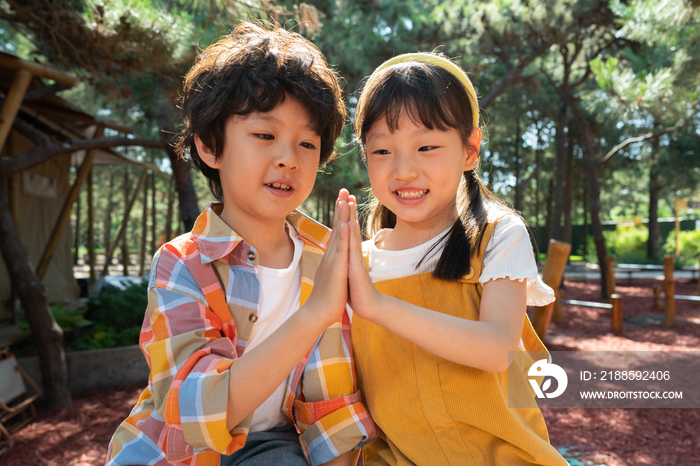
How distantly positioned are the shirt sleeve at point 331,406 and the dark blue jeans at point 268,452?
6 centimetres

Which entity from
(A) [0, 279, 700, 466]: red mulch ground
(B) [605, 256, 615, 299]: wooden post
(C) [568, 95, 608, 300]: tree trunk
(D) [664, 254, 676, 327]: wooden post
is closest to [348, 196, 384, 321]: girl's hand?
(A) [0, 279, 700, 466]: red mulch ground

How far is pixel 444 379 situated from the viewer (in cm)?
156

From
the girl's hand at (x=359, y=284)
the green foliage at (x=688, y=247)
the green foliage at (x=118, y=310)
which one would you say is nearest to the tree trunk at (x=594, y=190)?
the green foliage at (x=118, y=310)

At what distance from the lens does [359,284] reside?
50.5 inches

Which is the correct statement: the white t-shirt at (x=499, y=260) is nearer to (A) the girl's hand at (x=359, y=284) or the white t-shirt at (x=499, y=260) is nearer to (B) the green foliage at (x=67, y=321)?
(A) the girl's hand at (x=359, y=284)

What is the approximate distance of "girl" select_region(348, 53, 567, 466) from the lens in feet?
4.79

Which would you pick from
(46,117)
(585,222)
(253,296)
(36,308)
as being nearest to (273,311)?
(253,296)

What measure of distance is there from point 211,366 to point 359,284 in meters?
0.43

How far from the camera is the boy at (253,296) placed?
1.21 meters

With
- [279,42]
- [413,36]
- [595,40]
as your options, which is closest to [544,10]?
[413,36]

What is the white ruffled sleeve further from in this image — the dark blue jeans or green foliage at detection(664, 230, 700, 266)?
green foliage at detection(664, 230, 700, 266)

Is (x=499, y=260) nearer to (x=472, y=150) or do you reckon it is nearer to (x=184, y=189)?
(x=472, y=150)

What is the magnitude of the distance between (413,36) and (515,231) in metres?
7.61

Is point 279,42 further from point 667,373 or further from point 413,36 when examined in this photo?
point 413,36
